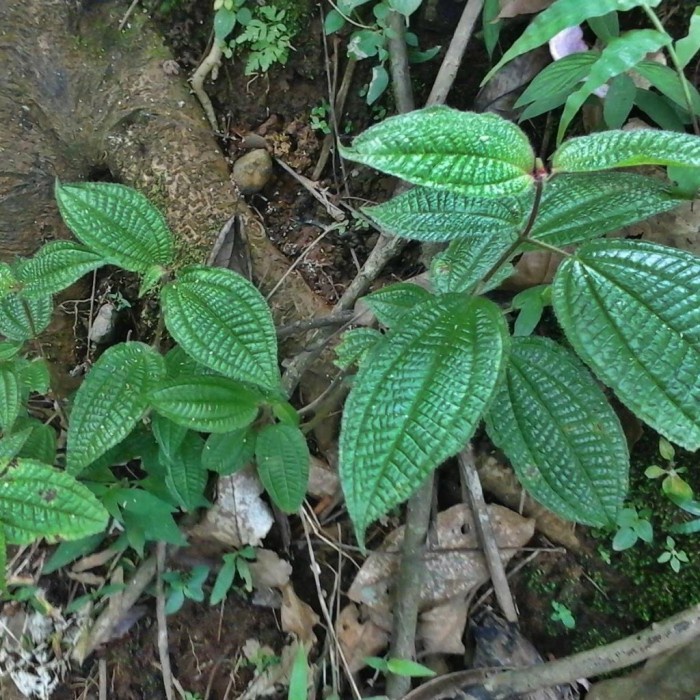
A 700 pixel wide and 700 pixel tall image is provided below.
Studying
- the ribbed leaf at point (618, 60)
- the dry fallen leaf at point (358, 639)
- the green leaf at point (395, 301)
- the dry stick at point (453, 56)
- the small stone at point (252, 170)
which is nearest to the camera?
the ribbed leaf at point (618, 60)

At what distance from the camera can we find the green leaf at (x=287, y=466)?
1.26 meters

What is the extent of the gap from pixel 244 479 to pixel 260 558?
→ 19 centimetres

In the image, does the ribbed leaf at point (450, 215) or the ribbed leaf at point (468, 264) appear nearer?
the ribbed leaf at point (450, 215)

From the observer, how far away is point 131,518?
1419mm

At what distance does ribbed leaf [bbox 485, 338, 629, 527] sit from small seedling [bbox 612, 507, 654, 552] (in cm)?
38

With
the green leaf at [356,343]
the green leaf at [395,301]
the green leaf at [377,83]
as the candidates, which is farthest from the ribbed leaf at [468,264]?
the green leaf at [377,83]

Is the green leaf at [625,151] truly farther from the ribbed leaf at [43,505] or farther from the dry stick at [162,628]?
the dry stick at [162,628]

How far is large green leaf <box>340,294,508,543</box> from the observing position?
0.71 m

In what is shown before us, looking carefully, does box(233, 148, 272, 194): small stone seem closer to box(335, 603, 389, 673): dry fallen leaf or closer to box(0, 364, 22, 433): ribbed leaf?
box(0, 364, 22, 433): ribbed leaf

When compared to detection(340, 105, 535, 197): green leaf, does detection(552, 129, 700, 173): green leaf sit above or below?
below

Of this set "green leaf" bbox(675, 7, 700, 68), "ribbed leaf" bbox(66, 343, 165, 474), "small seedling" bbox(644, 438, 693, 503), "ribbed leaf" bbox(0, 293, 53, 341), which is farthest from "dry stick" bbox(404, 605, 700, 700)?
"ribbed leaf" bbox(0, 293, 53, 341)

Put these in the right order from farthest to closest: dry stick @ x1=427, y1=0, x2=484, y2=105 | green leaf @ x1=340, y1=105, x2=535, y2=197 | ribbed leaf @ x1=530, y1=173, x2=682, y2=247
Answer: dry stick @ x1=427, y1=0, x2=484, y2=105
ribbed leaf @ x1=530, y1=173, x2=682, y2=247
green leaf @ x1=340, y1=105, x2=535, y2=197

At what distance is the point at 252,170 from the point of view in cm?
179

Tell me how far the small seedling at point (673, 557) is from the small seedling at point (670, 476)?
97 millimetres
